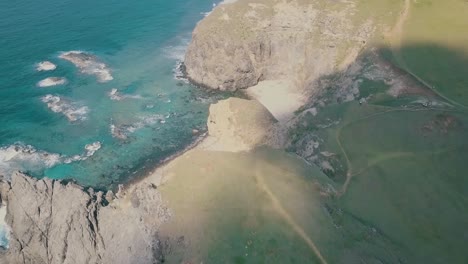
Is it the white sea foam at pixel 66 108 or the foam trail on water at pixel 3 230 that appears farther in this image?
the white sea foam at pixel 66 108

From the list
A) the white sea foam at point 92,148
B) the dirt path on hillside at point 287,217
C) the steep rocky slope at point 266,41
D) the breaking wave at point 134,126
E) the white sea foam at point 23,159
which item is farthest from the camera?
the steep rocky slope at point 266,41

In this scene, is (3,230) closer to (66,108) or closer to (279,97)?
(66,108)

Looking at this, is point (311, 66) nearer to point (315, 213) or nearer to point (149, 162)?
point (149, 162)

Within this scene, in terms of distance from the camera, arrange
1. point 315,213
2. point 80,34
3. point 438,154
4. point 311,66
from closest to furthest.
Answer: point 315,213
point 438,154
point 311,66
point 80,34

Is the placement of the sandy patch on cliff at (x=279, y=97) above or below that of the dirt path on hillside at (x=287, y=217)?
below

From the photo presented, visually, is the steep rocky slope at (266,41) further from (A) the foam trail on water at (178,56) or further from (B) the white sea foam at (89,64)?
(B) the white sea foam at (89,64)

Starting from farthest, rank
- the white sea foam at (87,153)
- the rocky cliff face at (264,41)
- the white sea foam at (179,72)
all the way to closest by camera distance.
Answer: the white sea foam at (179,72) < the rocky cliff face at (264,41) < the white sea foam at (87,153)

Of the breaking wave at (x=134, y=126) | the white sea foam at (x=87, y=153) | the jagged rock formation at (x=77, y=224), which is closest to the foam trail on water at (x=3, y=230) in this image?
the jagged rock formation at (x=77, y=224)

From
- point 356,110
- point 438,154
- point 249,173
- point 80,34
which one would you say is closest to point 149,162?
point 249,173

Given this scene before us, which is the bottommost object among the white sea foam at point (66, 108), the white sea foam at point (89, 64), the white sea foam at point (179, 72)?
the white sea foam at point (66, 108)
